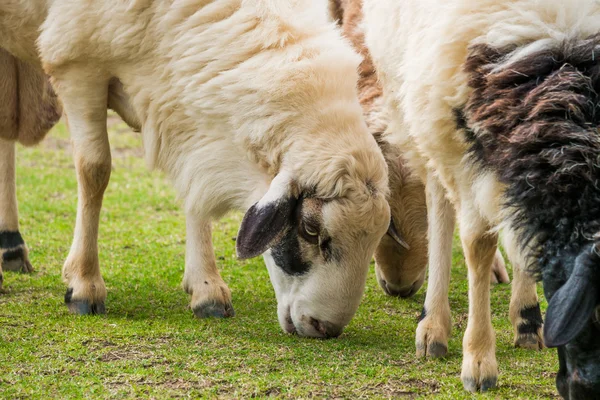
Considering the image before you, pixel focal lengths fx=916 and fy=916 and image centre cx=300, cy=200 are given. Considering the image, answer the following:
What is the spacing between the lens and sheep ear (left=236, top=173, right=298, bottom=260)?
4750 millimetres

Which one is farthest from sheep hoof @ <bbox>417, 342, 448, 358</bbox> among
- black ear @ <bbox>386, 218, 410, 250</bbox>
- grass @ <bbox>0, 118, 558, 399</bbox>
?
black ear @ <bbox>386, 218, 410, 250</bbox>

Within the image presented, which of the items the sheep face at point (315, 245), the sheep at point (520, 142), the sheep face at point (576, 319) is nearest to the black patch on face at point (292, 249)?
the sheep face at point (315, 245)

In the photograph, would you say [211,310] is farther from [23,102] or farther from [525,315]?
[23,102]

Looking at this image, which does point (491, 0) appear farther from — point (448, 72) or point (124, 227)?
point (124, 227)

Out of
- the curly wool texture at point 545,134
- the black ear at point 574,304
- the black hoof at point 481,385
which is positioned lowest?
the black hoof at point 481,385

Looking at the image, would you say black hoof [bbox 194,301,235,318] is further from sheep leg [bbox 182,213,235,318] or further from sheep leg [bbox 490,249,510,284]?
sheep leg [bbox 490,249,510,284]

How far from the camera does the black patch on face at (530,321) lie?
532 centimetres

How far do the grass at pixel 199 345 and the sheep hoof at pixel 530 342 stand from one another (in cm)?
8

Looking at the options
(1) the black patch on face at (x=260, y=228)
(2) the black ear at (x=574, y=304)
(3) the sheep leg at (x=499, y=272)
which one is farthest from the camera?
(3) the sheep leg at (x=499, y=272)

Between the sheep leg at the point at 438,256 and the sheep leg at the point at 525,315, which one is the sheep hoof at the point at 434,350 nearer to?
the sheep leg at the point at 438,256

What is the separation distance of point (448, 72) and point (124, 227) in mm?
4820

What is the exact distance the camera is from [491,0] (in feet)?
13.8

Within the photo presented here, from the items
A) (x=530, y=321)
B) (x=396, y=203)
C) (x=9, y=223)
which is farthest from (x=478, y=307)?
(x=9, y=223)

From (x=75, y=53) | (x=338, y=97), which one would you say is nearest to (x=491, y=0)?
(x=338, y=97)
